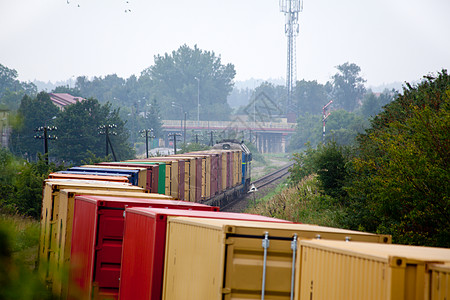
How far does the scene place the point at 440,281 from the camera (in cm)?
454

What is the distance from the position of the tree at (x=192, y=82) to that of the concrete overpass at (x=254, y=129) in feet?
28.6

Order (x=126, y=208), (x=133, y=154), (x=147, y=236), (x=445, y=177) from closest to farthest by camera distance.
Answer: (x=147, y=236), (x=126, y=208), (x=445, y=177), (x=133, y=154)

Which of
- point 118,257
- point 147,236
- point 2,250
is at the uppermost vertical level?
point 2,250

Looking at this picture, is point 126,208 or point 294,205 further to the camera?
point 294,205

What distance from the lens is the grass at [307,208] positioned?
76.5ft

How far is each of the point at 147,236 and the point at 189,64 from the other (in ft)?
508

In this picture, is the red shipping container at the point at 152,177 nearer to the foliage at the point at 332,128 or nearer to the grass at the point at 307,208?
the grass at the point at 307,208

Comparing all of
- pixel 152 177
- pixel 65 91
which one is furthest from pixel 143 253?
pixel 65 91

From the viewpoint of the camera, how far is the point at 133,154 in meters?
80.9

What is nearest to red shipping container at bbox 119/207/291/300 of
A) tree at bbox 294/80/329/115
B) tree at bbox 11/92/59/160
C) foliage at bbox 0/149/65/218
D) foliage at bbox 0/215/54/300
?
foliage at bbox 0/215/54/300

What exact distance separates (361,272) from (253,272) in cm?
187

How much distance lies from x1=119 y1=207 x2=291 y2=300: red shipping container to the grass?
12.6 meters

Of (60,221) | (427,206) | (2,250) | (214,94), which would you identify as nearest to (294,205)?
(427,206)

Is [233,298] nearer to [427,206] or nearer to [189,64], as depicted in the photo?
[427,206]
